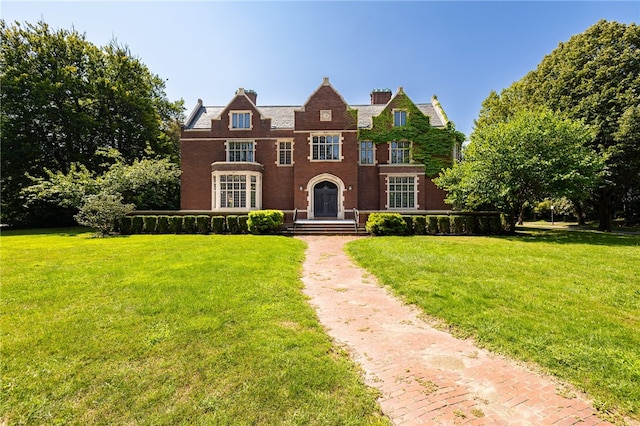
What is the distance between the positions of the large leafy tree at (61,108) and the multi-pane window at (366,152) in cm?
1731

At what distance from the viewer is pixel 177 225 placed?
1881cm

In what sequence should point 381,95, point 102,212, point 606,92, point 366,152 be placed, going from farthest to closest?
point 381,95 → point 366,152 → point 606,92 → point 102,212

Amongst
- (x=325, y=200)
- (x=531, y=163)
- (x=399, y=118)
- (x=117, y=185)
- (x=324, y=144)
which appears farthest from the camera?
(x=399, y=118)

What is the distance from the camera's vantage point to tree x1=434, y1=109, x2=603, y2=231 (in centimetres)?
1617

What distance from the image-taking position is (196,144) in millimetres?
25453

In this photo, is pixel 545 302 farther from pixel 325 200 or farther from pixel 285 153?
pixel 285 153

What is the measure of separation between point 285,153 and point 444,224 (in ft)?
44.7

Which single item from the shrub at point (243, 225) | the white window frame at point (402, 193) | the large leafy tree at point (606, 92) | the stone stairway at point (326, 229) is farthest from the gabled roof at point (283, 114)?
the shrub at point (243, 225)

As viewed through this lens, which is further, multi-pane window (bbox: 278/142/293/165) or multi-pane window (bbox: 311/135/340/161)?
multi-pane window (bbox: 278/142/293/165)

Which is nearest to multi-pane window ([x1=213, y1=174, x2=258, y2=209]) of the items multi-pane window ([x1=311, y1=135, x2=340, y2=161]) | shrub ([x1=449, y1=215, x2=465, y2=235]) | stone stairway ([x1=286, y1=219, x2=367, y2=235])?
multi-pane window ([x1=311, y1=135, x2=340, y2=161])

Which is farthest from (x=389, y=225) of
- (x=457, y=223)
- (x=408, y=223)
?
(x=457, y=223)

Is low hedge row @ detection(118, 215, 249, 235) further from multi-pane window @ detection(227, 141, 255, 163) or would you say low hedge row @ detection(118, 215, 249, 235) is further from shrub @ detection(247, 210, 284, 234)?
multi-pane window @ detection(227, 141, 255, 163)

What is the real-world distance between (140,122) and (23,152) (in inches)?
375

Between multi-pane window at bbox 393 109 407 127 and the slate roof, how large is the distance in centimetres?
205
